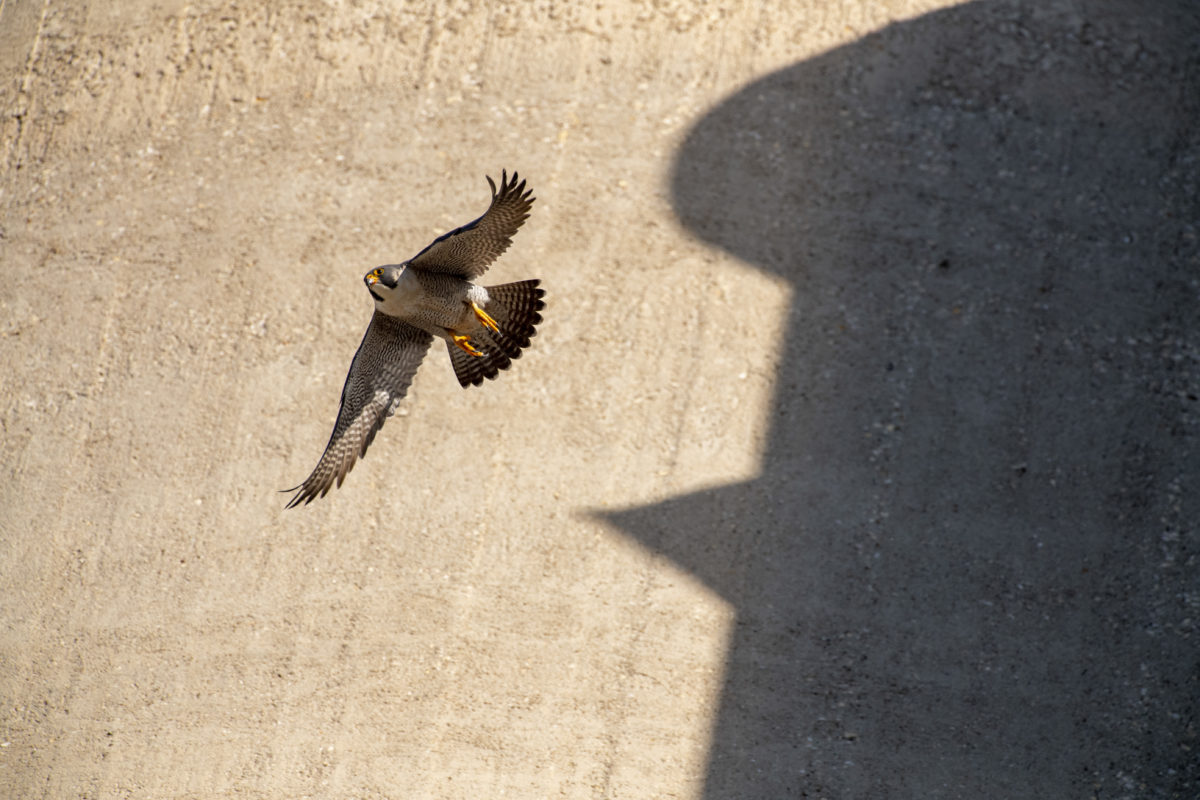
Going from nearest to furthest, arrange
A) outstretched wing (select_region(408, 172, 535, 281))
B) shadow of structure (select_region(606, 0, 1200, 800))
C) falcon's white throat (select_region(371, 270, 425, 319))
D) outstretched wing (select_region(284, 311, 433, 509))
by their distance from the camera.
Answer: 1. outstretched wing (select_region(408, 172, 535, 281))
2. falcon's white throat (select_region(371, 270, 425, 319))
3. outstretched wing (select_region(284, 311, 433, 509))
4. shadow of structure (select_region(606, 0, 1200, 800))

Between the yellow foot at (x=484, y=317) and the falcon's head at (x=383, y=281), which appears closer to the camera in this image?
the falcon's head at (x=383, y=281)

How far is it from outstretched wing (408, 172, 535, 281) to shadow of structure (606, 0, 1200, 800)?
192 centimetres

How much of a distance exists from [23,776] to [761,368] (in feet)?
15.8

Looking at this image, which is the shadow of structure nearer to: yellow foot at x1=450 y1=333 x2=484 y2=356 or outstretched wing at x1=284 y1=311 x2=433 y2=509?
yellow foot at x1=450 y1=333 x2=484 y2=356

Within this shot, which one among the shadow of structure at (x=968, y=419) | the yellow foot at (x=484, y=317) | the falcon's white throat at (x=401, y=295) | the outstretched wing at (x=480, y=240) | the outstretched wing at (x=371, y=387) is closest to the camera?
the outstretched wing at (x=480, y=240)

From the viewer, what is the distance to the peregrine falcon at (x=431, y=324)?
4586 mm

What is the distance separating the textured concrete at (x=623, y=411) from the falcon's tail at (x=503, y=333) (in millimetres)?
1000

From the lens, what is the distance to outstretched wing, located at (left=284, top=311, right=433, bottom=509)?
4820 millimetres

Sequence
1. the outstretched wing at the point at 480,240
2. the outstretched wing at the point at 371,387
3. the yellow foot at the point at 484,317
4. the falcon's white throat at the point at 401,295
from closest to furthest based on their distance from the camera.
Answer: the outstretched wing at the point at 480,240 < the falcon's white throat at the point at 401,295 < the outstretched wing at the point at 371,387 < the yellow foot at the point at 484,317

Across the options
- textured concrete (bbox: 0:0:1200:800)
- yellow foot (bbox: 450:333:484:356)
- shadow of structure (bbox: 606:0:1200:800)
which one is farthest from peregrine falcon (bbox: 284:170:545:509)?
shadow of structure (bbox: 606:0:1200:800)

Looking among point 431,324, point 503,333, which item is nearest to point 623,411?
point 503,333

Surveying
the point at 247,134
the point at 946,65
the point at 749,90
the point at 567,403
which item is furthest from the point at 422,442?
the point at 946,65

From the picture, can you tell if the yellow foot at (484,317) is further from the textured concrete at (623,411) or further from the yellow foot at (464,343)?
the textured concrete at (623,411)

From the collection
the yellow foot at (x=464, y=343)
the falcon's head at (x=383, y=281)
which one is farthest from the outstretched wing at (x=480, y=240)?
the yellow foot at (x=464, y=343)
